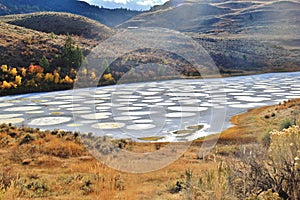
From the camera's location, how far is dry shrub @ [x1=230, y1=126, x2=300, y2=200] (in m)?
3.57

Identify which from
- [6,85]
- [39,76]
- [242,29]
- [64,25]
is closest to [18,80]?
[6,85]

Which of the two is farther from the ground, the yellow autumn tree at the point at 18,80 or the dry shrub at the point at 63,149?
the yellow autumn tree at the point at 18,80

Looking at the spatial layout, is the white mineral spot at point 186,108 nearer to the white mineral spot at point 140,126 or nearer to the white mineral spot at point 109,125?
the white mineral spot at point 140,126

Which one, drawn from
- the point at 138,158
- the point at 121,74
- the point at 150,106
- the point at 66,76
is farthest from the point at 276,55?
the point at 138,158

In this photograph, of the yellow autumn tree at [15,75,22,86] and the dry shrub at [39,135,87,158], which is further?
the yellow autumn tree at [15,75,22,86]

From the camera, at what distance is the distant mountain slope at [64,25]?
51.4m

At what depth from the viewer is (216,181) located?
12.3 ft

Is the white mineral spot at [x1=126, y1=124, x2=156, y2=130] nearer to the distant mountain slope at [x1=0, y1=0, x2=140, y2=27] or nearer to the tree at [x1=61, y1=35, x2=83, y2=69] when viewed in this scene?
the tree at [x1=61, y1=35, x2=83, y2=69]

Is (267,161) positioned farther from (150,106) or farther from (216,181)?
(150,106)

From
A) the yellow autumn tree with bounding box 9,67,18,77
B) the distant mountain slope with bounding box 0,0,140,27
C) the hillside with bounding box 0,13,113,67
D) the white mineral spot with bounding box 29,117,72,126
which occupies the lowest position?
the white mineral spot with bounding box 29,117,72,126

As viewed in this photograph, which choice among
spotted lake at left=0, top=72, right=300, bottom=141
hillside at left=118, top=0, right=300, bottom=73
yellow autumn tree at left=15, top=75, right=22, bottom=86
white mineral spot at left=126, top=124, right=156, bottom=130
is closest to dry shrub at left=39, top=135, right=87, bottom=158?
spotted lake at left=0, top=72, right=300, bottom=141

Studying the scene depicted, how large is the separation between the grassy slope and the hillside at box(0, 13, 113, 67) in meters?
19.9

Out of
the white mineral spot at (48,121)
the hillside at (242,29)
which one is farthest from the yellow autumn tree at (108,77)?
the hillside at (242,29)

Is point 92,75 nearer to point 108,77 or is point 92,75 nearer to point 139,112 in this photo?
point 108,77
